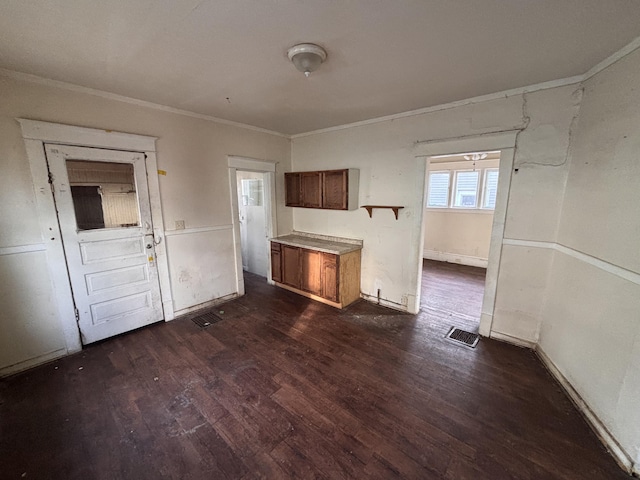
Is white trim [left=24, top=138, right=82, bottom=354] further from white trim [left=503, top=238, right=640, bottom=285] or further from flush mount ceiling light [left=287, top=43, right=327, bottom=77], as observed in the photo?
white trim [left=503, top=238, right=640, bottom=285]

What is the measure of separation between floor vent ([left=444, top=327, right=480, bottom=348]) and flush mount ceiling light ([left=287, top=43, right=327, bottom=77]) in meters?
3.03

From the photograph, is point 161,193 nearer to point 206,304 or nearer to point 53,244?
point 53,244

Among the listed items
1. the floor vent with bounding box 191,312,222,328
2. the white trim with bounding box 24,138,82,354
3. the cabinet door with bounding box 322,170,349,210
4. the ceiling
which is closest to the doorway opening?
the cabinet door with bounding box 322,170,349,210

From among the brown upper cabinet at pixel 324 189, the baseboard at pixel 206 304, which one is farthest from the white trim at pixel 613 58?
the baseboard at pixel 206 304

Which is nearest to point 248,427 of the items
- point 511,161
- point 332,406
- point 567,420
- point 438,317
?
point 332,406

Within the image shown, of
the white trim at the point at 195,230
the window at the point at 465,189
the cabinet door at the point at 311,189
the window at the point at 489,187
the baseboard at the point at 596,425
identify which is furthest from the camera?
the window at the point at 465,189

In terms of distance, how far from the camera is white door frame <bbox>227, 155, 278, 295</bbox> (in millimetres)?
Answer: 3707

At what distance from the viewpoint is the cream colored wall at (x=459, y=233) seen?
5.50 meters

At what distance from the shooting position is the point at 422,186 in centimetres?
313

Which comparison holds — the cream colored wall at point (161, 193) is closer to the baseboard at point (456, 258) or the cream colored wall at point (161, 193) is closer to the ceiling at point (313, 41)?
the ceiling at point (313, 41)

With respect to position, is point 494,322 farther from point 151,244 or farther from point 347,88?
point 151,244

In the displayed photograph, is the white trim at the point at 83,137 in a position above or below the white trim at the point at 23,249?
above

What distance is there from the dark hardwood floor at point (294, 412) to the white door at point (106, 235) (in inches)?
13.6

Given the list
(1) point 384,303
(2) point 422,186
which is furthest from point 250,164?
(1) point 384,303
